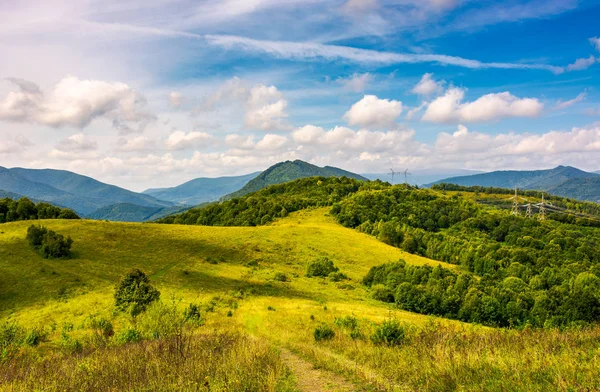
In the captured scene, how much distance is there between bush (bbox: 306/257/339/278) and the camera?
66.8 m

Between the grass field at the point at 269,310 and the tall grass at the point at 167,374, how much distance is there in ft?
0.37

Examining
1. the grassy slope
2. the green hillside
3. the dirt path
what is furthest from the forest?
the dirt path

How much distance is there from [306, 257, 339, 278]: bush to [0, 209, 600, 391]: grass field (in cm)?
234

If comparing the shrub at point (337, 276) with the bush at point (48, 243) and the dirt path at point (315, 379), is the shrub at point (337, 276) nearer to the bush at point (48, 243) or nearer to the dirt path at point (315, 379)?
the bush at point (48, 243)

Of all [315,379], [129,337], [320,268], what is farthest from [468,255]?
[315,379]

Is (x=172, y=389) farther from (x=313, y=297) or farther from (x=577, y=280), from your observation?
(x=577, y=280)

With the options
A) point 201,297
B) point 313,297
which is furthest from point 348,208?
point 201,297

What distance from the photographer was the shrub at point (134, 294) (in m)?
36.3

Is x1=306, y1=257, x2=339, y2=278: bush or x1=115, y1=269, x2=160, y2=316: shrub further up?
x1=115, y1=269, x2=160, y2=316: shrub

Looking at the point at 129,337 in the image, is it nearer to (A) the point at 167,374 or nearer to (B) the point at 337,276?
(A) the point at 167,374

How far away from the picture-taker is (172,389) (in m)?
11.5

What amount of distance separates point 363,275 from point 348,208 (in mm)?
73283

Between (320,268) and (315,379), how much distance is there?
175 ft

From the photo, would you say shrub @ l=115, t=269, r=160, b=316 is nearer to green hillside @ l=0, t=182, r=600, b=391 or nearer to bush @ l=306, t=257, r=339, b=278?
green hillside @ l=0, t=182, r=600, b=391
